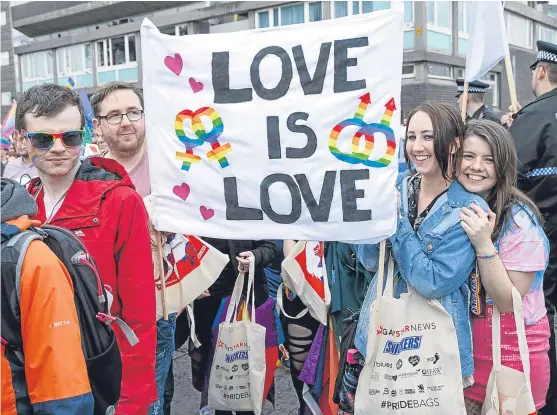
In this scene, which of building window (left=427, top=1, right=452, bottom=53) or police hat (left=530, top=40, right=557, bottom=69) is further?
building window (left=427, top=1, right=452, bottom=53)

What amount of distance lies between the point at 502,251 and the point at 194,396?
2.80 m

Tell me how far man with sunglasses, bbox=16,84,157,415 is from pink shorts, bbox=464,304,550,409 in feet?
4.43

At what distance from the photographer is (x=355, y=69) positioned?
2.39 m

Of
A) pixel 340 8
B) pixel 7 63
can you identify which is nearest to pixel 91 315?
pixel 340 8

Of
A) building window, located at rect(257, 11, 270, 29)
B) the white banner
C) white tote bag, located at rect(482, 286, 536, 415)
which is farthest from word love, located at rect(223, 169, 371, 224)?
building window, located at rect(257, 11, 270, 29)

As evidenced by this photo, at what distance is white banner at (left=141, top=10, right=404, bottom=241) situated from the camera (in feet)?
7.88

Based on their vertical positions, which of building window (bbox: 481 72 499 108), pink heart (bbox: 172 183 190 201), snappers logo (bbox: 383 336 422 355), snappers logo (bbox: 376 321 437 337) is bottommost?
snappers logo (bbox: 383 336 422 355)

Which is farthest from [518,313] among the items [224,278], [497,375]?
[224,278]

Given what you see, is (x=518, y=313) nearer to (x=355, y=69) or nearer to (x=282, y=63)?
(x=355, y=69)

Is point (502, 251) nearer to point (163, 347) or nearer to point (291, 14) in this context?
point (163, 347)

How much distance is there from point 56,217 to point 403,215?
1.41 metres

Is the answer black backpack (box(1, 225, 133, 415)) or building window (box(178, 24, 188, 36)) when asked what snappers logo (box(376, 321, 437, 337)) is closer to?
black backpack (box(1, 225, 133, 415))

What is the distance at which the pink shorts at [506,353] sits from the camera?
2.53 m

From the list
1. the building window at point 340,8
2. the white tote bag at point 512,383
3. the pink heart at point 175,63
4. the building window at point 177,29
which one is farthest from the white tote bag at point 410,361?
the building window at point 177,29
